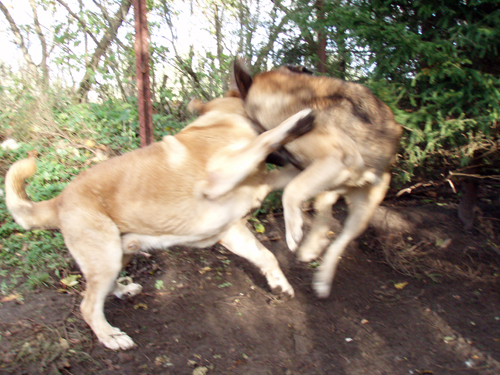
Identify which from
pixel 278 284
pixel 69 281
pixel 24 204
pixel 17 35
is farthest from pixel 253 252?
pixel 17 35

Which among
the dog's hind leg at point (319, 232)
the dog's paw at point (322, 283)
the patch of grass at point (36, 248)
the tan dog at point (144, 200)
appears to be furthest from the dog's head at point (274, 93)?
the patch of grass at point (36, 248)

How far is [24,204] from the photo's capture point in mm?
3215

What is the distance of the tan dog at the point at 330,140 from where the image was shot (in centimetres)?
282

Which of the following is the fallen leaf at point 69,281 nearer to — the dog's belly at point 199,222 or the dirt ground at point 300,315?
the dirt ground at point 300,315

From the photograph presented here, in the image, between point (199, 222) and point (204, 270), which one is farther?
point (204, 270)

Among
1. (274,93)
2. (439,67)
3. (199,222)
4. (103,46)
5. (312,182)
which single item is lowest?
(199,222)

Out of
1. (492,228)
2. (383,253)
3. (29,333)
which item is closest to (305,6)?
(383,253)

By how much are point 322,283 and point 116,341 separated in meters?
1.78

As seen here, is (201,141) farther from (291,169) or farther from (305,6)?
(305,6)

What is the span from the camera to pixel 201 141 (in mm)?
3184

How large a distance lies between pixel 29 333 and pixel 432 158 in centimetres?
413

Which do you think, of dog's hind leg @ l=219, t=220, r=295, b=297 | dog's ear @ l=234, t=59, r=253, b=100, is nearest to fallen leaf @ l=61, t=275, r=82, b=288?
dog's hind leg @ l=219, t=220, r=295, b=297

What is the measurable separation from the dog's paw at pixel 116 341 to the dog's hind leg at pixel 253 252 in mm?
1121

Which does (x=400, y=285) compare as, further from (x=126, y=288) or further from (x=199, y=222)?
(x=126, y=288)
